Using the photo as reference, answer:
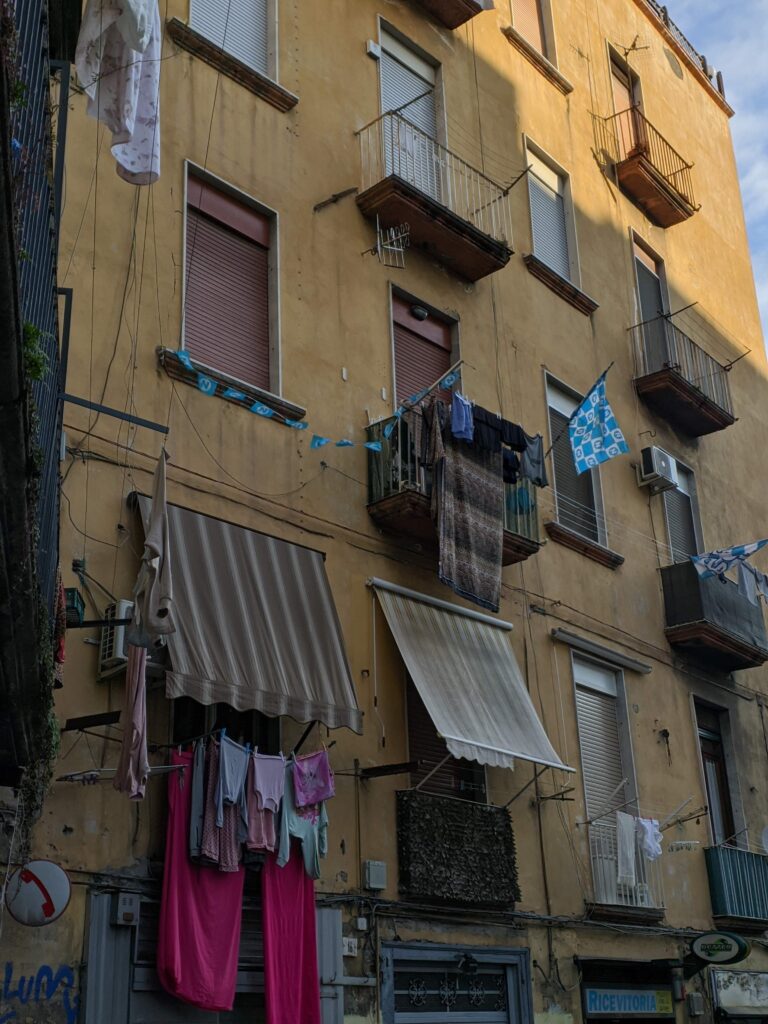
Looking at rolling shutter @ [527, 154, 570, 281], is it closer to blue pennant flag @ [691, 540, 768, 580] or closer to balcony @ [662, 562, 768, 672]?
blue pennant flag @ [691, 540, 768, 580]

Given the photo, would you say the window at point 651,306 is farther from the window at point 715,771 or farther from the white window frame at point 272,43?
the white window frame at point 272,43

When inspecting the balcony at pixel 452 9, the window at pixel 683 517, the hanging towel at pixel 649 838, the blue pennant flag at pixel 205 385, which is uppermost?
the balcony at pixel 452 9

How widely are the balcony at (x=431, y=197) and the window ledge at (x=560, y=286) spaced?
35.7 inches

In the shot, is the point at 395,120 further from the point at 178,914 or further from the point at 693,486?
the point at 178,914

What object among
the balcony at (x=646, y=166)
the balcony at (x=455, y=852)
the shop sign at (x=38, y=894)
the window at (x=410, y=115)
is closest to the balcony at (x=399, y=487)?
the balcony at (x=455, y=852)

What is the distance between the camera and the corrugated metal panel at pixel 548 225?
61.3ft

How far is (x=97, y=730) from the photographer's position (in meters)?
10.0

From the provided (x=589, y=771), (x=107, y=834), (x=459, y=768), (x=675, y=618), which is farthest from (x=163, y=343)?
(x=675, y=618)

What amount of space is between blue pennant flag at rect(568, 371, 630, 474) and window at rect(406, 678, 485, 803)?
3.87 m

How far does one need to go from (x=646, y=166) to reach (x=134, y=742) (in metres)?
15.2

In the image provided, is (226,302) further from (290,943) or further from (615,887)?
(615,887)

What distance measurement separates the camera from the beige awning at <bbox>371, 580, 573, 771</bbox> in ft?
41.0

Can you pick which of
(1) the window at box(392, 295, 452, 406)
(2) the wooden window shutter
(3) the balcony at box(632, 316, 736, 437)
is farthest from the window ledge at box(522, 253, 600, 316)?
(2) the wooden window shutter

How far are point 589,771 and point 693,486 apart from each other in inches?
263
